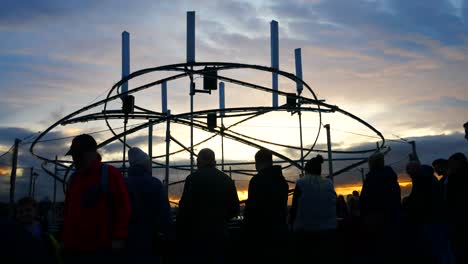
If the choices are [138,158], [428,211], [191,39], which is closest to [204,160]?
[138,158]

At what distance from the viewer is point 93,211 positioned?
4891 mm

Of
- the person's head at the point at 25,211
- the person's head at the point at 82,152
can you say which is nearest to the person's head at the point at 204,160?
the person's head at the point at 82,152

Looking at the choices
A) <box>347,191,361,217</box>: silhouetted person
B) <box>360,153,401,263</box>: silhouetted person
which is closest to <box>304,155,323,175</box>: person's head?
<box>360,153,401,263</box>: silhouetted person

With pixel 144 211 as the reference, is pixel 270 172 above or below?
above

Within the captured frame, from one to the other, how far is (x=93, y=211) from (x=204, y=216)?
1800 millimetres

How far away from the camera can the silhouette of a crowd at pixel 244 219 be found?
4.91m

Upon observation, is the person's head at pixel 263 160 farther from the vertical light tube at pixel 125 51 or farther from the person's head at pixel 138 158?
the vertical light tube at pixel 125 51

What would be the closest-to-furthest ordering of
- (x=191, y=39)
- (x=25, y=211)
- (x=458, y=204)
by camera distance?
(x=25, y=211), (x=458, y=204), (x=191, y=39)

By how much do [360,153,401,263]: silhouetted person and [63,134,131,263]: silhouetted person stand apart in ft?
14.3

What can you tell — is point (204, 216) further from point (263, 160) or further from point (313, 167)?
point (313, 167)

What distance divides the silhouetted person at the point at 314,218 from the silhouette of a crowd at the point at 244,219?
0.01 m

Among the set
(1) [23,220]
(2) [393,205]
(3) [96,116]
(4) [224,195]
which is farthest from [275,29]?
(1) [23,220]

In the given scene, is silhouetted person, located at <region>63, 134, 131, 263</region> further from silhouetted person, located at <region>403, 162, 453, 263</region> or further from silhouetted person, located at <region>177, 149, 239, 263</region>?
silhouetted person, located at <region>403, 162, 453, 263</region>

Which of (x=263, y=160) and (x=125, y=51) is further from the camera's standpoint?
(x=125, y=51)
